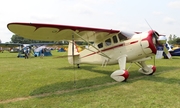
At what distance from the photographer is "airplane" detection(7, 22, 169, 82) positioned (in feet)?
20.5

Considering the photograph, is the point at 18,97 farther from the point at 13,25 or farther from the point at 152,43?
the point at 152,43

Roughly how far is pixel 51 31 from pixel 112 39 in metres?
3.24

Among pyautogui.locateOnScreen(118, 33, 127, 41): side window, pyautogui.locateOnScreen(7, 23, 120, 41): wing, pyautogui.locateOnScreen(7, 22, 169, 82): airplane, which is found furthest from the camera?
pyautogui.locateOnScreen(118, 33, 127, 41): side window

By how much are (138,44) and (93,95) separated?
10.8 feet

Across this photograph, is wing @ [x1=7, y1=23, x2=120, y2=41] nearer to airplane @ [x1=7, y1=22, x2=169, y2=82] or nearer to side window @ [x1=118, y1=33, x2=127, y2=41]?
airplane @ [x1=7, y1=22, x2=169, y2=82]

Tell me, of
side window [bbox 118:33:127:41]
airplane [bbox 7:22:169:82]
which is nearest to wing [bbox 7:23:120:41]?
airplane [bbox 7:22:169:82]

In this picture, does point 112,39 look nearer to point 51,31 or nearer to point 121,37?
point 121,37

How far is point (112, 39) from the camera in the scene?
333 inches

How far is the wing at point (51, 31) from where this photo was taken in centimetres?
576

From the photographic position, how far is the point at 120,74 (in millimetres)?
7250

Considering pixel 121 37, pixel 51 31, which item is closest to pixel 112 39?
pixel 121 37

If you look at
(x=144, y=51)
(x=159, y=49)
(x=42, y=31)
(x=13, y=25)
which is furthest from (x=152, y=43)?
(x=13, y=25)

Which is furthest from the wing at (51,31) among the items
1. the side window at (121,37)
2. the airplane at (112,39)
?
the side window at (121,37)

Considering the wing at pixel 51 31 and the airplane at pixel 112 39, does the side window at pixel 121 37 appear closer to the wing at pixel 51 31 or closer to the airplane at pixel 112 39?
the airplane at pixel 112 39
